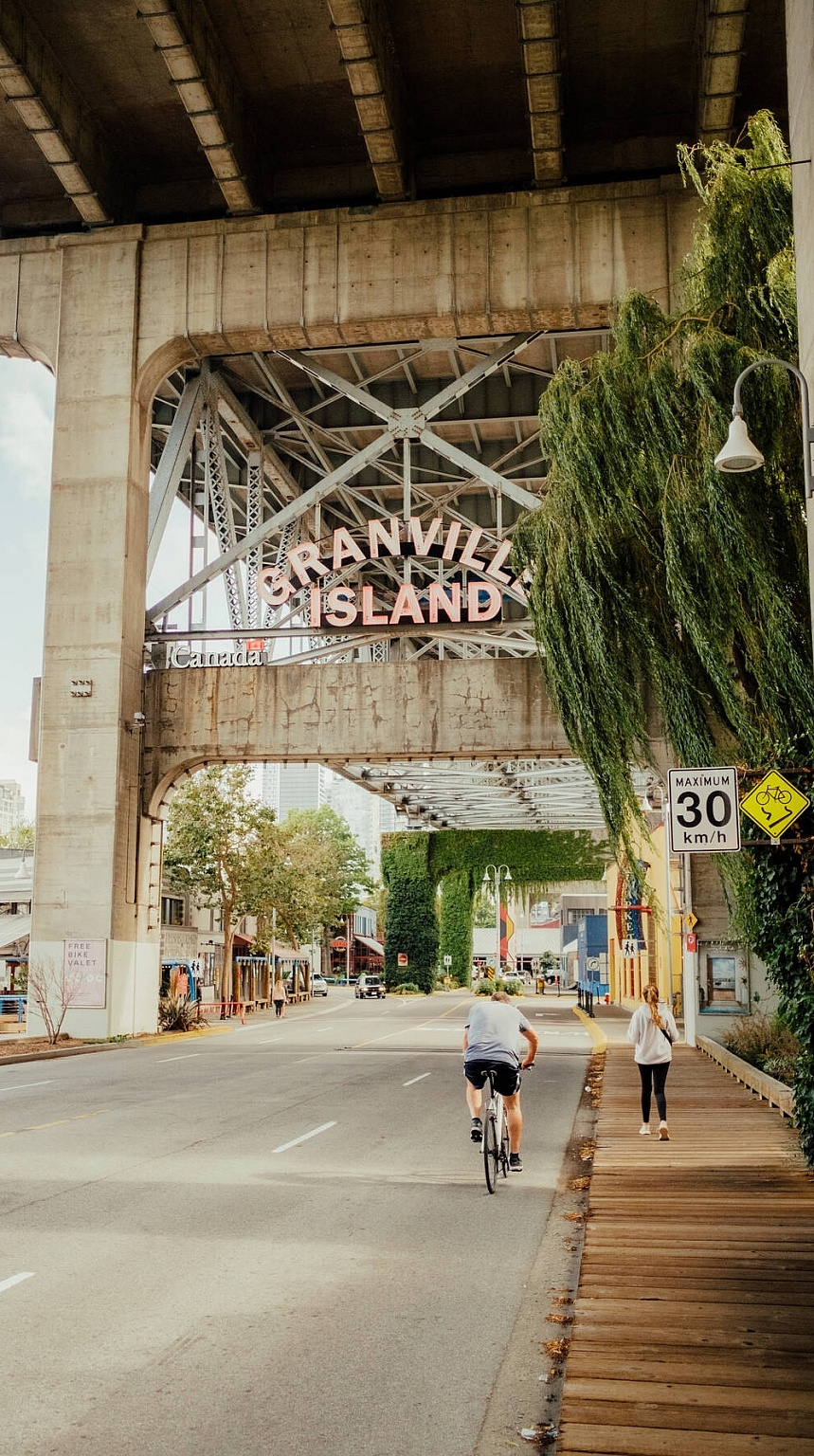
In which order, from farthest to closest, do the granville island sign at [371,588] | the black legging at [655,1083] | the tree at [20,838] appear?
the tree at [20,838]
the granville island sign at [371,588]
the black legging at [655,1083]

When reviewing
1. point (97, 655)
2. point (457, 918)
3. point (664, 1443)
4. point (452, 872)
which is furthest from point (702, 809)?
point (457, 918)

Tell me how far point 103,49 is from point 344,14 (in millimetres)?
6391

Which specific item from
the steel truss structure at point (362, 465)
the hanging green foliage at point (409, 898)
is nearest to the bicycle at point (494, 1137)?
the steel truss structure at point (362, 465)

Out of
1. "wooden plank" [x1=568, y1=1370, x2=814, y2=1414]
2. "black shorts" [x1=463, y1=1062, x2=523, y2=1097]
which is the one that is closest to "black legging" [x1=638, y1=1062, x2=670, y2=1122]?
"black shorts" [x1=463, y1=1062, x2=523, y2=1097]

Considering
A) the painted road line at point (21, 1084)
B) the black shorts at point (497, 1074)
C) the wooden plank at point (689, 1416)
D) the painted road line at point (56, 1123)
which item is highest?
the black shorts at point (497, 1074)

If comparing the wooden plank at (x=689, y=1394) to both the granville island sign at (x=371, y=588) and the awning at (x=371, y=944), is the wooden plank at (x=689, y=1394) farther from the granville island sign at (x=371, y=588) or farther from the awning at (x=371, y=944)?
the awning at (x=371, y=944)

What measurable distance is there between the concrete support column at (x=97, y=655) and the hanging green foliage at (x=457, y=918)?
39.5 m

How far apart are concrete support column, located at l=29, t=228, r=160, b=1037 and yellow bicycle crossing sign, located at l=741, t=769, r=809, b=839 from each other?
65.3ft

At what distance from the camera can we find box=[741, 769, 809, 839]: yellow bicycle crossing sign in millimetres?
9992

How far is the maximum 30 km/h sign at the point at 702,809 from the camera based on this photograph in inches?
434

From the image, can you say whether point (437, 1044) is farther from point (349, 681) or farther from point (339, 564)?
point (339, 564)

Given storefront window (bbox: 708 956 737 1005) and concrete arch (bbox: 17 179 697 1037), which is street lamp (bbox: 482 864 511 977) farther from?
concrete arch (bbox: 17 179 697 1037)

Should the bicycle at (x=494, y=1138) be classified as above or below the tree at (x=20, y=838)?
below

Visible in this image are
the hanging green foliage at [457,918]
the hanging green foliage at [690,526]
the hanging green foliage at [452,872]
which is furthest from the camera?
the hanging green foliage at [457,918]
